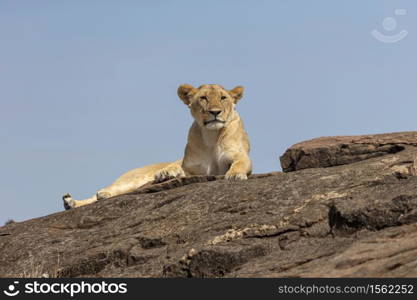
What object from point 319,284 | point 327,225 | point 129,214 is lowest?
point 319,284

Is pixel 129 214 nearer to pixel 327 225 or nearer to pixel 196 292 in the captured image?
pixel 327 225

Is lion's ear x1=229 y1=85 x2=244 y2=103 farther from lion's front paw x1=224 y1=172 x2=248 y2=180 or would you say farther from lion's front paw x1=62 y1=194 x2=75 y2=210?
lion's front paw x1=62 y1=194 x2=75 y2=210

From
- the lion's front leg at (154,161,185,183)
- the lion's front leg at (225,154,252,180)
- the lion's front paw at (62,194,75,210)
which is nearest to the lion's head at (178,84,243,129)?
the lion's front leg at (225,154,252,180)

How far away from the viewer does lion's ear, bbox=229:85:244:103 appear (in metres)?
17.7

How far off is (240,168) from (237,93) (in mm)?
1980

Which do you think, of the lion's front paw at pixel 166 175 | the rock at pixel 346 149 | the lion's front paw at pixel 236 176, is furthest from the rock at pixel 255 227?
the lion's front paw at pixel 166 175

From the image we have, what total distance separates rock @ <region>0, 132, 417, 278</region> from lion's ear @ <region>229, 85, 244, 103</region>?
2.06 meters

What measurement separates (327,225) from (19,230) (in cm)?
571

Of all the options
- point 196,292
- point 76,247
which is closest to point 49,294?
point 196,292

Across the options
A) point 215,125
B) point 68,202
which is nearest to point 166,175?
point 215,125

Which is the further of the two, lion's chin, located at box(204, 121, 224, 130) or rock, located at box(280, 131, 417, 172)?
lion's chin, located at box(204, 121, 224, 130)

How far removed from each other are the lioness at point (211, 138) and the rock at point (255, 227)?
149 cm

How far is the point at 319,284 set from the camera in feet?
28.8

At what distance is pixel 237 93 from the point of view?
698 inches
